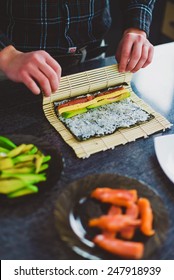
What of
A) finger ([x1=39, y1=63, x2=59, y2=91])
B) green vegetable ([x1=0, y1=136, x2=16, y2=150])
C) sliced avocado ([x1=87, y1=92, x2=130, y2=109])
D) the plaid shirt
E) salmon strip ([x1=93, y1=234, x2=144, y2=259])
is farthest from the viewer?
the plaid shirt

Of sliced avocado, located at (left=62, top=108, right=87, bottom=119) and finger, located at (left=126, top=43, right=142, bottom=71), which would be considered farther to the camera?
finger, located at (left=126, top=43, right=142, bottom=71)

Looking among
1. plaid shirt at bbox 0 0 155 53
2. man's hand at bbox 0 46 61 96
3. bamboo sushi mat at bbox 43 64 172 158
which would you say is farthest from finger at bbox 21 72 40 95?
plaid shirt at bbox 0 0 155 53

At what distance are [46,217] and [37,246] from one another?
0.29ft

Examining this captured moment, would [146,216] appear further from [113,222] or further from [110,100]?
[110,100]

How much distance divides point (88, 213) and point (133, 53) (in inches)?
28.3

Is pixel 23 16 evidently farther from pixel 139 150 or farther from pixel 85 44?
pixel 139 150

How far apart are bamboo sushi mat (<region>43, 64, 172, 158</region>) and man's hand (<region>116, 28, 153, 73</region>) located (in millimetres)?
34

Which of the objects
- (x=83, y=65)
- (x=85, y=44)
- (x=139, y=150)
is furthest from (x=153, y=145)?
(x=85, y=44)

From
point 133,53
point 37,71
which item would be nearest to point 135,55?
point 133,53

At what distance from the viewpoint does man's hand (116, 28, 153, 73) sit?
1303mm

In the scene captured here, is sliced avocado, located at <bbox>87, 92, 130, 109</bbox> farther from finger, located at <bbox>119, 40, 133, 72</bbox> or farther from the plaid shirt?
the plaid shirt

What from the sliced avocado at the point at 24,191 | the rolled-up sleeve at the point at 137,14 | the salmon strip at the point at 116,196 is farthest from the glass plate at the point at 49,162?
the rolled-up sleeve at the point at 137,14

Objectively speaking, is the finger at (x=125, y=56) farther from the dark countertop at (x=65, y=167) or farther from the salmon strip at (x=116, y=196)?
the salmon strip at (x=116, y=196)

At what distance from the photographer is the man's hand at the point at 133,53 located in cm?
130
